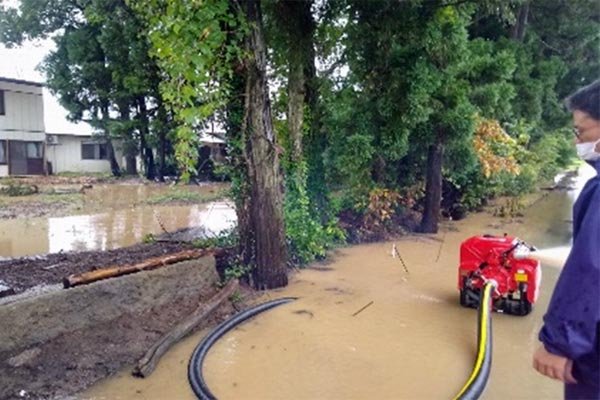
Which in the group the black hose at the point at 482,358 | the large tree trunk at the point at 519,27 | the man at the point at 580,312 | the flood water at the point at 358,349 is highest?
the large tree trunk at the point at 519,27

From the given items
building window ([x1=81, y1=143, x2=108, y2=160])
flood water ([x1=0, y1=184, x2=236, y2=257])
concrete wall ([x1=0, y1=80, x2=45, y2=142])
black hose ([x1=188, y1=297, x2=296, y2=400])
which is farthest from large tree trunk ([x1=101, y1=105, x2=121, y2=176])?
black hose ([x1=188, y1=297, x2=296, y2=400])

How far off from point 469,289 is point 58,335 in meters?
4.26

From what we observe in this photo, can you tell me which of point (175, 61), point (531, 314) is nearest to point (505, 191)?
point (531, 314)

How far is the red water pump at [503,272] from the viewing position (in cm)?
485

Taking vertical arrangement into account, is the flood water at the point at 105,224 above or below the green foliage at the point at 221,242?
below

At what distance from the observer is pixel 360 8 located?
7879 mm

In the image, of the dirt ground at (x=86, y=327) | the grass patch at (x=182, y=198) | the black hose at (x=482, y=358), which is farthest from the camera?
the grass patch at (x=182, y=198)

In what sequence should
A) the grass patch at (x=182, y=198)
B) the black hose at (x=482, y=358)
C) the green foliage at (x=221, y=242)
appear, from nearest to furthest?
1. the black hose at (x=482, y=358)
2. the green foliage at (x=221, y=242)
3. the grass patch at (x=182, y=198)

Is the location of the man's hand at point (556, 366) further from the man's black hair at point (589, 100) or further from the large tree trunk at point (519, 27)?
the large tree trunk at point (519, 27)

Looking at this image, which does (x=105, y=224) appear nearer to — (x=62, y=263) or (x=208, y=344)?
(x=62, y=263)

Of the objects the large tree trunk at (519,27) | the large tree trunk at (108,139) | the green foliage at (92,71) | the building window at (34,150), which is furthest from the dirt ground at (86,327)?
the building window at (34,150)

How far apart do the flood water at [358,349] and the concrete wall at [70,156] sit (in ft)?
69.3

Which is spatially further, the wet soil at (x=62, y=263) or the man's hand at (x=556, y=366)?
the wet soil at (x=62, y=263)

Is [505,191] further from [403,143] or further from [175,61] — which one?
[175,61]
